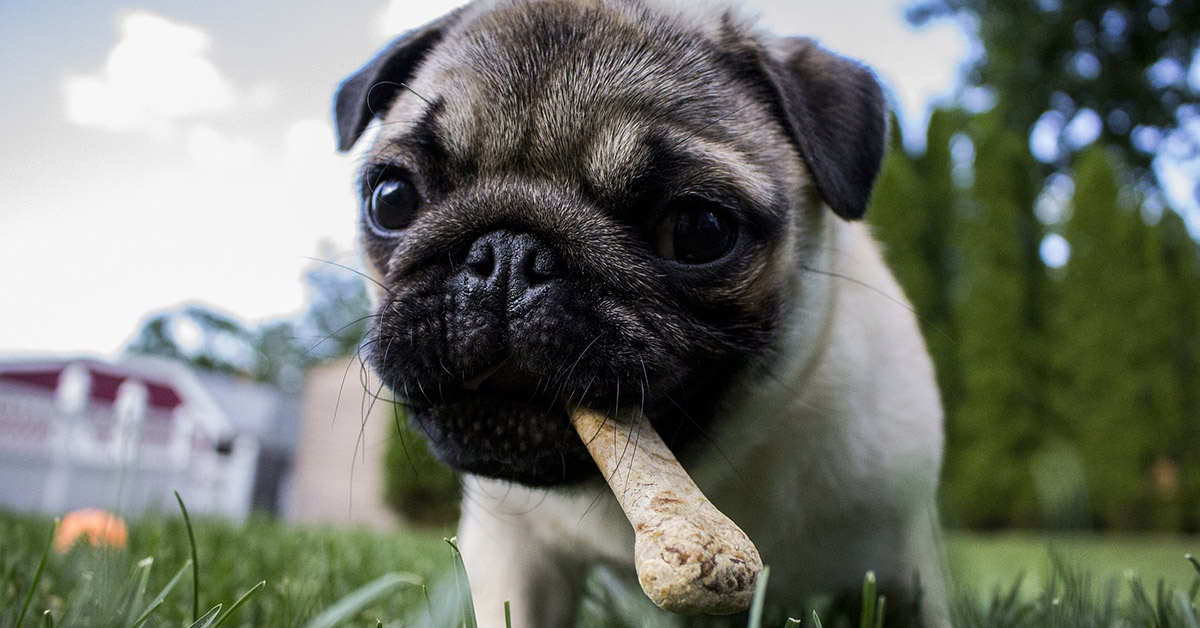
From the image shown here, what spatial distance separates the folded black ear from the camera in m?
2.04

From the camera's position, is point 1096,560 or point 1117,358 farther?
point 1117,358

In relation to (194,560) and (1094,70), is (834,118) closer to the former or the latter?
(194,560)

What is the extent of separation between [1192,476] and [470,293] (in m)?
12.1

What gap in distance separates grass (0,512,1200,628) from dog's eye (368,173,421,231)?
813mm

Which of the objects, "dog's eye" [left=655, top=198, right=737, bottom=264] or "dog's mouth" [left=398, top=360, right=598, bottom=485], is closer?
"dog's mouth" [left=398, top=360, right=598, bottom=485]

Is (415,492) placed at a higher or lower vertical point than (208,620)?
lower

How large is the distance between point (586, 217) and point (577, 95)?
298 mm

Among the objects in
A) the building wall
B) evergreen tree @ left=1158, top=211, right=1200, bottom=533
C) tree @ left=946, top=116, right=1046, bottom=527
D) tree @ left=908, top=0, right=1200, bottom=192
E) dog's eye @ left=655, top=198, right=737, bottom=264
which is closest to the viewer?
dog's eye @ left=655, top=198, right=737, bottom=264

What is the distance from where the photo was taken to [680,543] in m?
1.05

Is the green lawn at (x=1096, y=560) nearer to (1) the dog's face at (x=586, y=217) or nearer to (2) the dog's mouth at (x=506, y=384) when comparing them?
(1) the dog's face at (x=586, y=217)

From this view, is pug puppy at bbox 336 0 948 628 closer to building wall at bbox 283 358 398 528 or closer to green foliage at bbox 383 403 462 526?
green foliage at bbox 383 403 462 526

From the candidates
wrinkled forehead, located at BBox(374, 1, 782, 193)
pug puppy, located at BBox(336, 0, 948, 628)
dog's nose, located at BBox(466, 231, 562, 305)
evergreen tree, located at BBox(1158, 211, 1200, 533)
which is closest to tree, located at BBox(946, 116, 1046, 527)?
evergreen tree, located at BBox(1158, 211, 1200, 533)

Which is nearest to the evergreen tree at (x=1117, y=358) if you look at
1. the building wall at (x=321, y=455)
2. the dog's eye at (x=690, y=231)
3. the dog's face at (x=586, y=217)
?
the dog's face at (x=586, y=217)

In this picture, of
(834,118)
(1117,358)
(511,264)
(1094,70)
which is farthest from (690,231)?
(1094,70)
